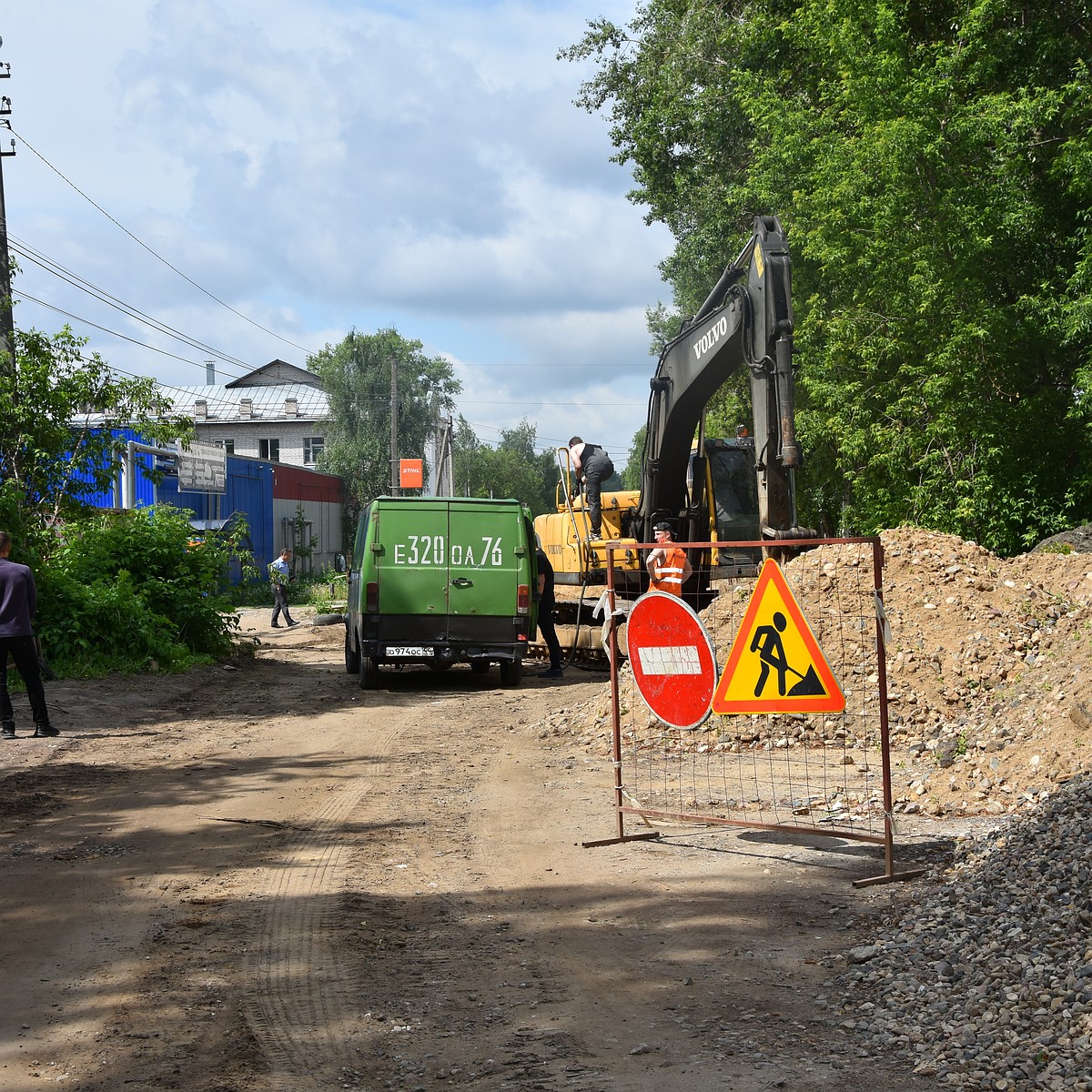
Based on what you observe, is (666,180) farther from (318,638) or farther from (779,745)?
(779,745)

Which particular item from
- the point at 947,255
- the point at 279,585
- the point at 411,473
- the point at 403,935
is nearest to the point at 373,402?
the point at 411,473

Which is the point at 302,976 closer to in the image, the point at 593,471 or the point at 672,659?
the point at 672,659

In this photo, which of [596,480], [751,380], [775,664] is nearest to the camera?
[775,664]

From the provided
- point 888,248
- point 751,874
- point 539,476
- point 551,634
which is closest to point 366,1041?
point 751,874

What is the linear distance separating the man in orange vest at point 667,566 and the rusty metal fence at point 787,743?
1.75 feet

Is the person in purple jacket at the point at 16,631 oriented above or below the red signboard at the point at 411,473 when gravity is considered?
below

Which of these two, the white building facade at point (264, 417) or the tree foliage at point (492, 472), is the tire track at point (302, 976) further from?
the tree foliage at point (492, 472)

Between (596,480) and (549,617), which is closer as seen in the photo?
(549,617)

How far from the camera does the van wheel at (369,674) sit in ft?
53.5

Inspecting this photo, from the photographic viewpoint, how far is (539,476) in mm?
124875

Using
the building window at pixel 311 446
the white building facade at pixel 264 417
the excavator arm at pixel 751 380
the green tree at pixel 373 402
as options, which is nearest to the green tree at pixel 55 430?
the excavator arm at pixel 751 380

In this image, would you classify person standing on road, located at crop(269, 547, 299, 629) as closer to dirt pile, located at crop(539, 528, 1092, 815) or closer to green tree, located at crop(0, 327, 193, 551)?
green tree, located at crop(0, 327, 193, 551)

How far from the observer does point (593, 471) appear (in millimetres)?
18406

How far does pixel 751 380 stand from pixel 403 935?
360 inches
